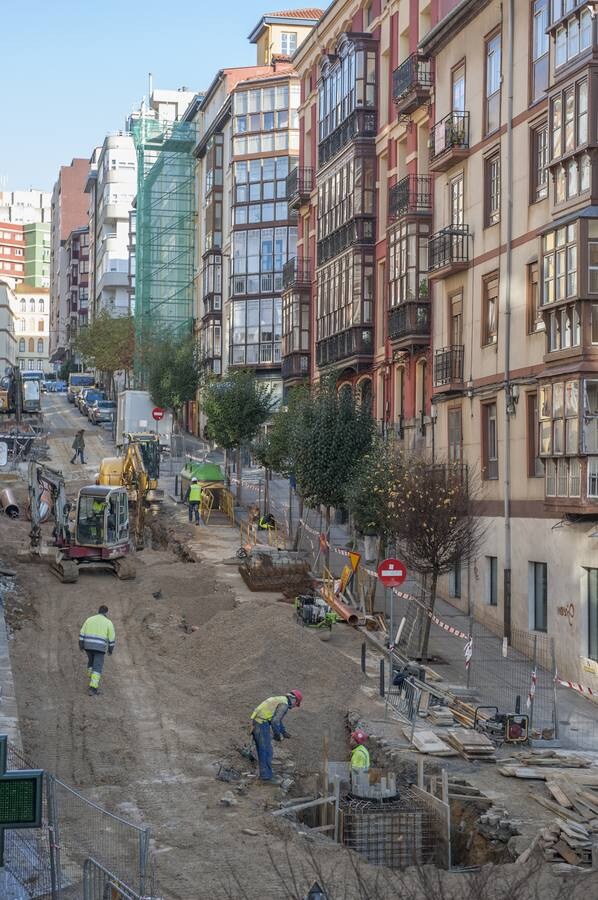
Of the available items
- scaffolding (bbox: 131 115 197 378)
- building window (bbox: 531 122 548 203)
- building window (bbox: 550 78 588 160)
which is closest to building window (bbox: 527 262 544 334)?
building window (bbox: 531 122 548 203)

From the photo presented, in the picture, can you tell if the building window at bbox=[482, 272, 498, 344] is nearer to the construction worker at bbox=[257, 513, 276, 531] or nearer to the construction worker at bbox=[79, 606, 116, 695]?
the construction worker at bbox=[257, 513, 276, 531]

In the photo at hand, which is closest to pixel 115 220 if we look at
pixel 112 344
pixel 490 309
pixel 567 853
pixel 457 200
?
pixel 112 344

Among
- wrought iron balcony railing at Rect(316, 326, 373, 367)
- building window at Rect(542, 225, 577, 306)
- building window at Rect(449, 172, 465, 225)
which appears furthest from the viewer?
wrought iron balcony railing at Rect(316, 326, 373, 367)

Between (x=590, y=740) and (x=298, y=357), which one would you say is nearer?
(x=590, y=740)

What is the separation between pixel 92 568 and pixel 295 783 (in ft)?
59.7

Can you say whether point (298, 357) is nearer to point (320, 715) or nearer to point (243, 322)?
point (243, 322)

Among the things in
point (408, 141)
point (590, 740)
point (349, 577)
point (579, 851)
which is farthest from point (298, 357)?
point (579, 851)

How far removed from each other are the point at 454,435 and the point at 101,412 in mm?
50167

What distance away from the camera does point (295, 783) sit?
64.2ft

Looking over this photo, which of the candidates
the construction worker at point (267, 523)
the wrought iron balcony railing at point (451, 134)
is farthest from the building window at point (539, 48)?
the construction worker at point (267, 523)

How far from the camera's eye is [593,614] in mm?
25781

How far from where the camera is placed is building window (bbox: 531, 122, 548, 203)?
29.1 m

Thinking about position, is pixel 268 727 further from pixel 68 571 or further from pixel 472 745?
pixel 68 571

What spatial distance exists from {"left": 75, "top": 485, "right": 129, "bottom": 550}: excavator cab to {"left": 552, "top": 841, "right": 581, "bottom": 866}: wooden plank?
21785 mm
